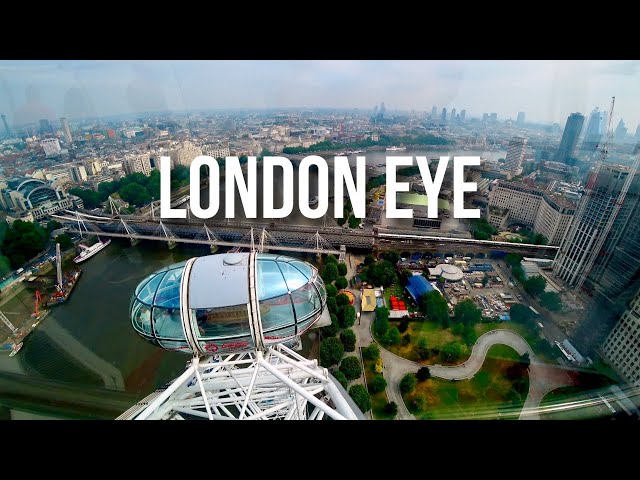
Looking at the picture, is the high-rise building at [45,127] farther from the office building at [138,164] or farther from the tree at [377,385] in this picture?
the tree at [377,385]

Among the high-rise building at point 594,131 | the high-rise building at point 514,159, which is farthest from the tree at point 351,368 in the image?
the high-rise building at point 514,159

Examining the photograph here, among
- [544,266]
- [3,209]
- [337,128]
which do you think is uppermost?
[337,128]

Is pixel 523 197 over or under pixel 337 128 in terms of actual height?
under

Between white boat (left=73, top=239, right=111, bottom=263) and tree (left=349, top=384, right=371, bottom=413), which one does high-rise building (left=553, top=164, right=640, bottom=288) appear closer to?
tree (left=349, top=384, right=371, bottom=413)

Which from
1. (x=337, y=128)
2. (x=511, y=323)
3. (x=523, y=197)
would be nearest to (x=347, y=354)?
(x=511, y=323)

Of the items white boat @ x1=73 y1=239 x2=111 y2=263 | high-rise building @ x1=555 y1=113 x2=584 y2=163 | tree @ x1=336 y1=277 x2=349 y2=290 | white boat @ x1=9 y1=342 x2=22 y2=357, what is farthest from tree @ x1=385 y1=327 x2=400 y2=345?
white boat @ x1=73 y1=239 x2=111 y2=263

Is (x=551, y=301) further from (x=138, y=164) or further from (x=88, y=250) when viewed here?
(x=138, y=164)
